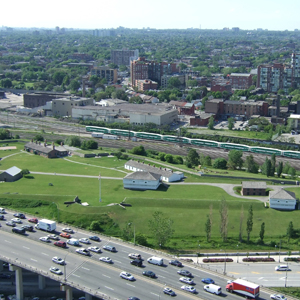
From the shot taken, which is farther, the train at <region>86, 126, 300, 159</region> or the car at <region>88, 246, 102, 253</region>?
the train at <region>86, 126, 300, 159</region>

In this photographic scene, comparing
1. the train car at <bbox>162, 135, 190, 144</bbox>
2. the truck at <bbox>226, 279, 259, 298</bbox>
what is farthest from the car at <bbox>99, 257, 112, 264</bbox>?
the train car at <bbox>162, 135, 190, 144</bbox>

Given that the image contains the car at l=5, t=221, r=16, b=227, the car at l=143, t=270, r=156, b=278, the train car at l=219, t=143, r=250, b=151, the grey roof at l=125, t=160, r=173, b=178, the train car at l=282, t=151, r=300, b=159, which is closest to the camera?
the car at l=143, t=270, r=156, b=278

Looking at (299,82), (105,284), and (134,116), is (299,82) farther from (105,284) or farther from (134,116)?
(105,284)

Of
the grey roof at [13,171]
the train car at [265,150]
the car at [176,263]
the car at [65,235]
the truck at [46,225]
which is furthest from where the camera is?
the train car at [265,150]

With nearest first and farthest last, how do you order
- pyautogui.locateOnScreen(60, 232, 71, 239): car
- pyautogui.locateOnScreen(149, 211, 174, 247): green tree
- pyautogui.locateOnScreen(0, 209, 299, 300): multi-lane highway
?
pyautogui.locateOnScreen(0, 209, 299, 300): multi-lane highway → pyautogui.locateOnScreen(60, 232, 71, 239): car → pyautogui.locateOnScreen(149, 211, 174, 247): green tree

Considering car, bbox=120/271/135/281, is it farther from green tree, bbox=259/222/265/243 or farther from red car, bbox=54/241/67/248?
green tree, bbox=259/222/265/243

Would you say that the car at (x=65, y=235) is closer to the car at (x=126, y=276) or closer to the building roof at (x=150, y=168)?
the car at (x=126, y=276)

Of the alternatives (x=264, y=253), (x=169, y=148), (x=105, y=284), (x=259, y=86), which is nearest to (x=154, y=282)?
(x=105, y=284)

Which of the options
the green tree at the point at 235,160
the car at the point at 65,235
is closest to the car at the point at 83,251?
the car at the point at 65,235
